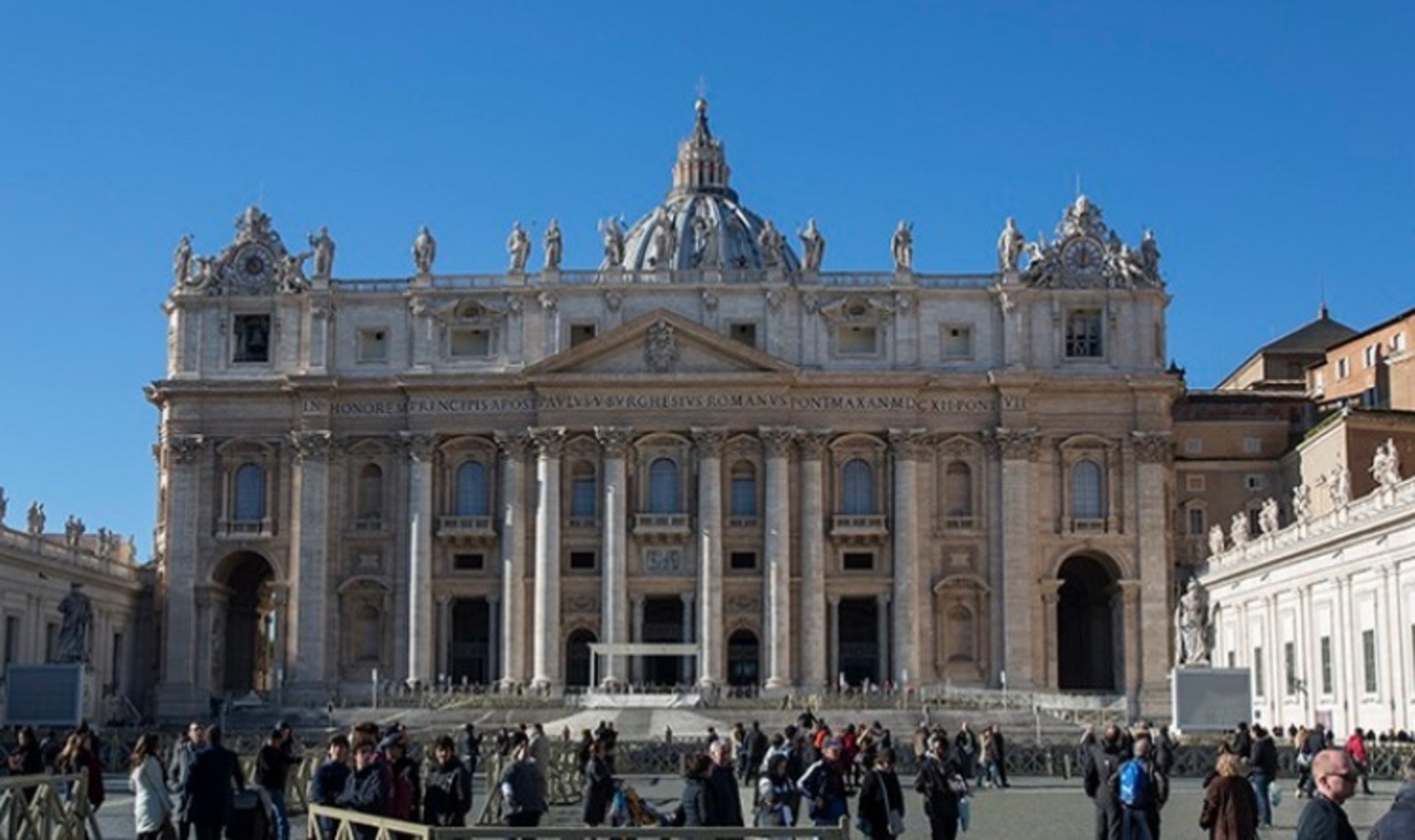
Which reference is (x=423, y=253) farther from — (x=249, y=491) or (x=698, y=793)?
(x=698, y=793)

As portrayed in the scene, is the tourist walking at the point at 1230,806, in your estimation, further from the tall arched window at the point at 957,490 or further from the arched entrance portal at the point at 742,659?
the tall arched window at the point at 957,490

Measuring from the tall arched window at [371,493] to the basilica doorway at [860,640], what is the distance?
17720 millimetres

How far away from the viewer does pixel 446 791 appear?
66.1 feet

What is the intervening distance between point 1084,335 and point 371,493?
27.5m

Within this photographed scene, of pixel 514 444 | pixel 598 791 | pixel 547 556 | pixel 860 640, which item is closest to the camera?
pixel 598 791

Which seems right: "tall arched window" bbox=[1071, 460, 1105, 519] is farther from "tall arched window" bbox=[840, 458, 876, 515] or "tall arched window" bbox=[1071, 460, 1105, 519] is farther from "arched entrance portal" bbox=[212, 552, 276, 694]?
"arched entrance portal" bbox=[212, 552, 276, 694]

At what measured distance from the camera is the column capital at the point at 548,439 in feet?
257

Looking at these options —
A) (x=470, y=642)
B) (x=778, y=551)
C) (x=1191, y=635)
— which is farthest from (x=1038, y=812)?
(x=470, y=642)

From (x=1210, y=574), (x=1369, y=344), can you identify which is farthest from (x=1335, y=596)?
(x=1369, y=344)

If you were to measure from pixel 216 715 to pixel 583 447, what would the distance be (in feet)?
53.2

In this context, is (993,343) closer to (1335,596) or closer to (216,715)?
(1335,596)

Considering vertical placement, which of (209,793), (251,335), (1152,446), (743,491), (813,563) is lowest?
(209,793)

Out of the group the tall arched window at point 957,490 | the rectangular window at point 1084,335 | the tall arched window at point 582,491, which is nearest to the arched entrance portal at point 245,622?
the tall arched window at point 582,491

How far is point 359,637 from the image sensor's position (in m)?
79.6
